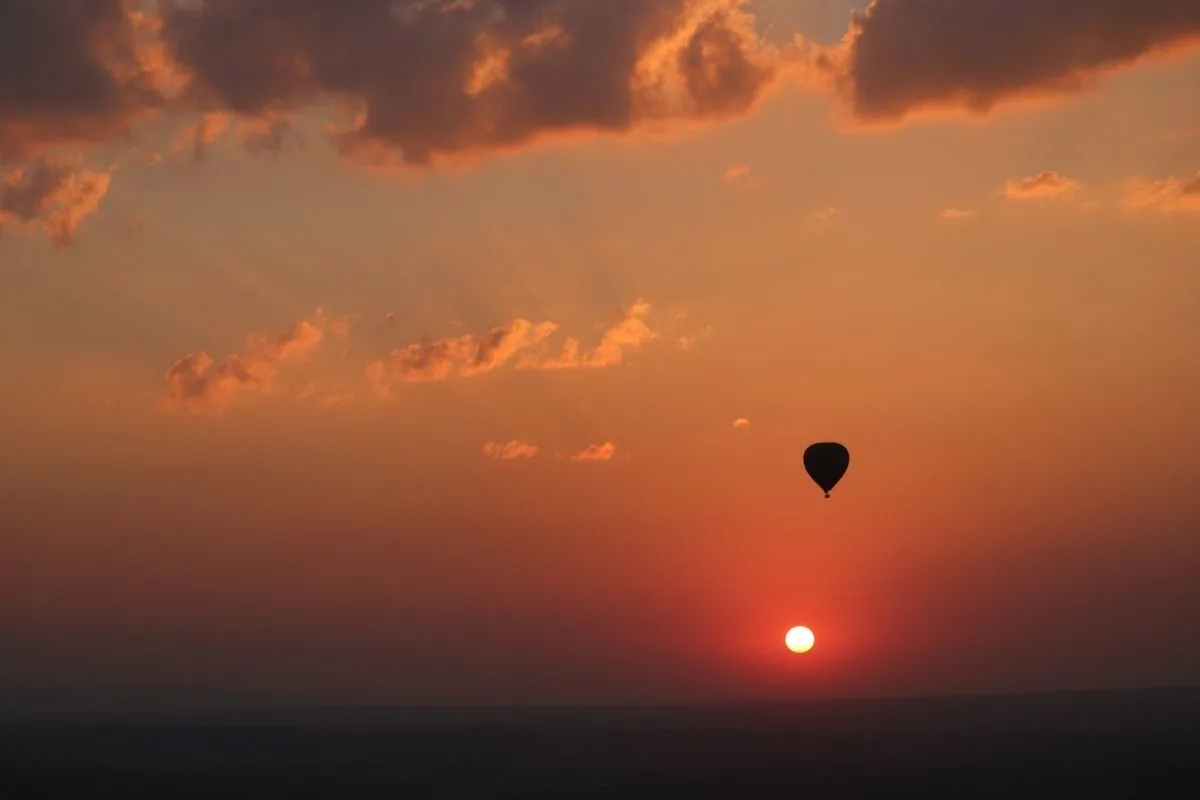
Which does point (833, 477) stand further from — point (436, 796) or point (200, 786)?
point (200, 786)

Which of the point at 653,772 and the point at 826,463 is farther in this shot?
the point at 653,772

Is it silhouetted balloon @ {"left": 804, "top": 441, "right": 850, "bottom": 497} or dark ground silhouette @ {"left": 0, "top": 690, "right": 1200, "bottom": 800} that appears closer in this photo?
silhouetted balloon @ {"left": 804, "top": 441, "right": 850, "bottom": 497}

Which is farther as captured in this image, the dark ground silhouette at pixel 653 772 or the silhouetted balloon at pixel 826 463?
the dark ground silhouette at pixel 653 772

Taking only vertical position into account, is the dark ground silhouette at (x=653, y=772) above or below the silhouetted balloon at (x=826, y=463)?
above

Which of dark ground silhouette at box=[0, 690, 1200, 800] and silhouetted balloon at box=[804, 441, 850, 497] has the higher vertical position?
dark ground silhouette at box=[0, 690, 1200, 800]

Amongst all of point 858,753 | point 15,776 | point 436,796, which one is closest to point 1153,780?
point 858,753

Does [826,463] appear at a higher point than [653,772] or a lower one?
lower

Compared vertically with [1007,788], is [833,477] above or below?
below

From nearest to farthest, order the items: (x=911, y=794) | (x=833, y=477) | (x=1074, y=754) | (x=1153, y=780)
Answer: (x=833, y=477) → (x=911, y=794) → (x=1153, y=780) → (x=1074, y=754)
